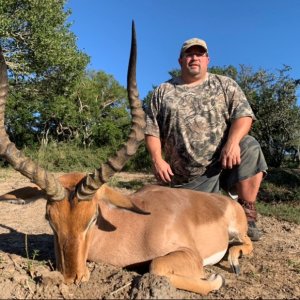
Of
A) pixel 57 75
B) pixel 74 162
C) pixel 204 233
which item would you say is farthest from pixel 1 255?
pixel 57 75

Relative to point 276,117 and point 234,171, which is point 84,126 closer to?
point 276,117

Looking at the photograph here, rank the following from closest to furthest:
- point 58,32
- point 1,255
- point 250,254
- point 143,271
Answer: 1. point 143,271
2. point 1,255
3. point 250,254
4. point 58,32

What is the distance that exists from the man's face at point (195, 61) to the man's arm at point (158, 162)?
104 centimetres

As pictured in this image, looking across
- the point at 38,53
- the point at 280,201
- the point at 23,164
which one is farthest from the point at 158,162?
the point at 38,53

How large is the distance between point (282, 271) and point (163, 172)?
185 centimetres

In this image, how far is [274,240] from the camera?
6.27 metres

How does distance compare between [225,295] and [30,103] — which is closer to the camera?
[225,295]

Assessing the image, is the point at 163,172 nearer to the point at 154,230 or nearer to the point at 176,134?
the point at 176,134

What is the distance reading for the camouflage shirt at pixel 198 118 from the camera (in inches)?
235

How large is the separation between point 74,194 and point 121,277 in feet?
2.62

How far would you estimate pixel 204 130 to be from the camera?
598cm

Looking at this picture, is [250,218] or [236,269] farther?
[250,218]

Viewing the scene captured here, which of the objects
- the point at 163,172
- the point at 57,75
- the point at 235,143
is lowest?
the point at 163,172

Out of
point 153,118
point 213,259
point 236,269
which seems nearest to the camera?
point 236,269
